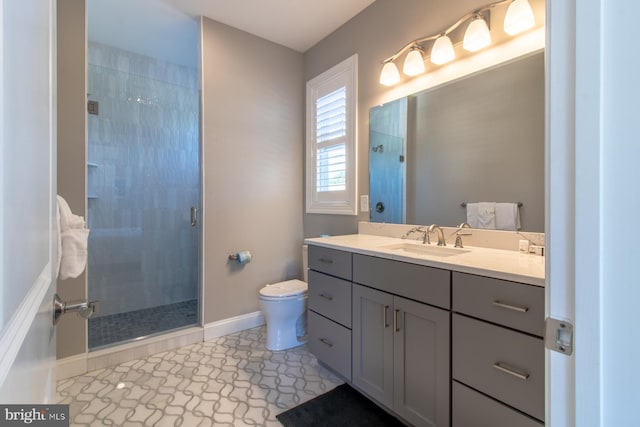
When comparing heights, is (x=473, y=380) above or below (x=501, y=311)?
below

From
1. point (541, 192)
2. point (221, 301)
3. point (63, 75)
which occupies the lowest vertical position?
point (221, 301)

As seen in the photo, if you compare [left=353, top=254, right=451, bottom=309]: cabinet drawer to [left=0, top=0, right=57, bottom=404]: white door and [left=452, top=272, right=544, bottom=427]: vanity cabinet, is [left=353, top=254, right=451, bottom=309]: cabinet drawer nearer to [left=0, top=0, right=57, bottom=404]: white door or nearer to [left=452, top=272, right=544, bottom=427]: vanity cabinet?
[left=452, top=272, right=544, bottom=427]: vanity cabinet

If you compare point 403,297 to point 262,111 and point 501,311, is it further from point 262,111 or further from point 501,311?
point 262,111

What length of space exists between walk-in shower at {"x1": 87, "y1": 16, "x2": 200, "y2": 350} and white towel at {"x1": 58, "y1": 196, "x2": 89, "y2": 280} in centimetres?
142

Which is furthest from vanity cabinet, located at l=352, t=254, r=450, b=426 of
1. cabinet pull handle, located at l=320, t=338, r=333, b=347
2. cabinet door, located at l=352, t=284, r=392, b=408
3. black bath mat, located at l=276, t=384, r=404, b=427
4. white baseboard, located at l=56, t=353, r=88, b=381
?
white baseboard, located at l=56, t=353, r=88, b=381

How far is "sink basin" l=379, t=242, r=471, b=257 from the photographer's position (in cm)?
152

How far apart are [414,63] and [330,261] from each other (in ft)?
4.56

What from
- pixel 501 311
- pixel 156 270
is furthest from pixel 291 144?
pixel 501 311

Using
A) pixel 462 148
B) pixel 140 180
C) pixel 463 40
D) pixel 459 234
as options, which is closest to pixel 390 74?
pixel 463 40

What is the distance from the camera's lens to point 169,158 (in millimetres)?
2949

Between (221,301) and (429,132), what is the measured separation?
2.10 metres

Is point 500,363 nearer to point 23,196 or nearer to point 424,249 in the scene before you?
point 424,249

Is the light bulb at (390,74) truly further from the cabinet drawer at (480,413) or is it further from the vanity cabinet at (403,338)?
the cabinet drawer at (480,413)

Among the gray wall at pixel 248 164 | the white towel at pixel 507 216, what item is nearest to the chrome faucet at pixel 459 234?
the white towel at pixel 507 216
